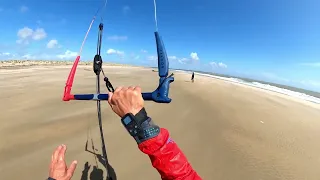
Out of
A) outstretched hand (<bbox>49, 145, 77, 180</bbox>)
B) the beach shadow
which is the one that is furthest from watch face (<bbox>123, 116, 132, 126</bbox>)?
the beach shadow

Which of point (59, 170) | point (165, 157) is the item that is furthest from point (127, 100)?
point (59, 170)

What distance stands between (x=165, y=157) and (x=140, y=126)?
1.21 ft

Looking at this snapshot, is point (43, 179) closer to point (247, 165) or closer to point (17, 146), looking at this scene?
point (17, 146)

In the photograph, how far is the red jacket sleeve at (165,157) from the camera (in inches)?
74.2

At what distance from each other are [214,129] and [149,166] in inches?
195

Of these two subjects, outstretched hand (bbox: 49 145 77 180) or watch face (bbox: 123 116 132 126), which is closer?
watch face (bbox: 123 116 132 126)

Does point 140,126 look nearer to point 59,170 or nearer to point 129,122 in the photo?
point 129,122

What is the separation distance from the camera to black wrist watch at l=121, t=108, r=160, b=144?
72.7 inches

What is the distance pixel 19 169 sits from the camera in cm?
623

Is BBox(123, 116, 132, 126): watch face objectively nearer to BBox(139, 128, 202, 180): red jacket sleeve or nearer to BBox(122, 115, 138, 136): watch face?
BBox(122, 115, 138, 136): watch face

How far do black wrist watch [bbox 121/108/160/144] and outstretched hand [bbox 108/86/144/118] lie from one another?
0.14 feet

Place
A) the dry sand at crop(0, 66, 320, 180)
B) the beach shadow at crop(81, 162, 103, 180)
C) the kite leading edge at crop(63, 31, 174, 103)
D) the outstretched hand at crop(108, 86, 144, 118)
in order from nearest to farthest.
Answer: the outstretched hand at crop(108, 86, 144, 118), the kite leading edge at crop(63, 31, 174, 103), the beach shadow at crop(81, 162, 103, 180), the dry sand at crop(0, 66, 320, 180)

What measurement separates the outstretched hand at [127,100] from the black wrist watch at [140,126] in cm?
4

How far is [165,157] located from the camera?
193cm
